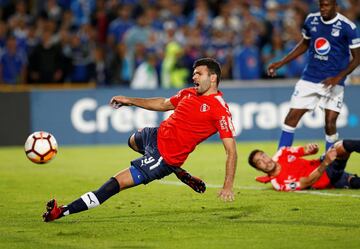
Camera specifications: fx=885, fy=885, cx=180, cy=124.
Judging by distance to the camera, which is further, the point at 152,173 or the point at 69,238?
the point at 152,173

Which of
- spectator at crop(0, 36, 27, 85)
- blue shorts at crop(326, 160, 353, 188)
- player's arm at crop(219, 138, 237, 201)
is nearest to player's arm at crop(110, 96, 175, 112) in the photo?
player's arm at crop(219, 138, 237, 201)

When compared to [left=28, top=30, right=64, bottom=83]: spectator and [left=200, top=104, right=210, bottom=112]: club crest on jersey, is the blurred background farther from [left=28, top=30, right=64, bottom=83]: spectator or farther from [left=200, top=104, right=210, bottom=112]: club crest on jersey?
[left=200, top=104, right=210, bottom=112]: club crest on jersey

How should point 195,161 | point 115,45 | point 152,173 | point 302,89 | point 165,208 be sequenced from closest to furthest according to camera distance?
point 152,173
point 165,208
point 302,89
point 195,161
point 115,45

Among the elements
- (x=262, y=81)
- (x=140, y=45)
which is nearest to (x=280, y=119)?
(x=262, y=81)

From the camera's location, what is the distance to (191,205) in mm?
10375

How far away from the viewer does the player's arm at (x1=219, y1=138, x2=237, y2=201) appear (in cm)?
830

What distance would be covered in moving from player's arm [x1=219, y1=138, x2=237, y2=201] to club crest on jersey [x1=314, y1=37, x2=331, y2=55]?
13.1ft

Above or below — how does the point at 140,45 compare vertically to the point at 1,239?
above

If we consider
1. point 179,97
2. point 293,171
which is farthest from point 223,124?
point 293,171

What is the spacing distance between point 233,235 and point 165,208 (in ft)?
6.91

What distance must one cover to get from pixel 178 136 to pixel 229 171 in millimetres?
830

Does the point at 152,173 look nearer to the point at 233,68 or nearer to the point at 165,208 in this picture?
the point at 165,208

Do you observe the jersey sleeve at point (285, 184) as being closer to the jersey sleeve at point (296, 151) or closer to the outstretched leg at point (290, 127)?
the jersey sleeve at point (296, 151)

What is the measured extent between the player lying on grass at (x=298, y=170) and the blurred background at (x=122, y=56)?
818 centimetres
